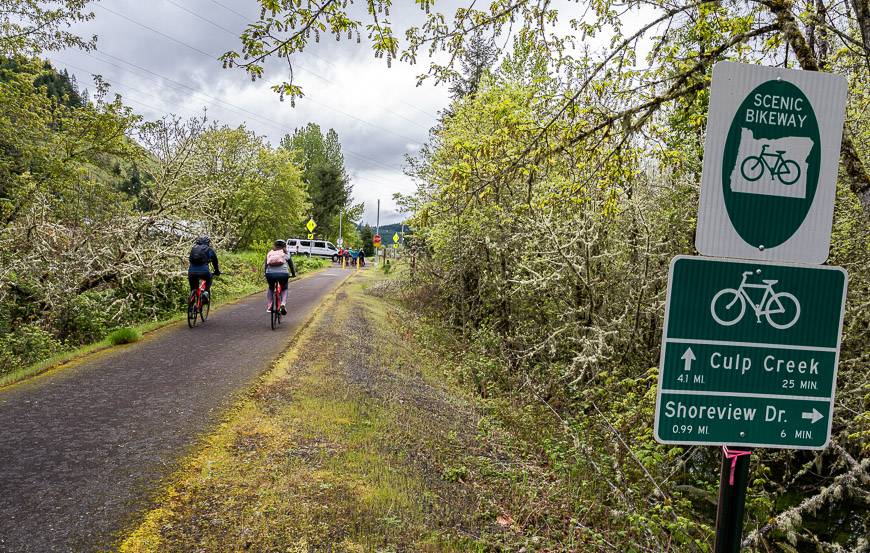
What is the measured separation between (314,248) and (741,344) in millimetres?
50211

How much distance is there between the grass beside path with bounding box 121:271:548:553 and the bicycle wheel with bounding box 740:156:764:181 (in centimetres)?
304

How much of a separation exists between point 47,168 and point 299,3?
16.2 m

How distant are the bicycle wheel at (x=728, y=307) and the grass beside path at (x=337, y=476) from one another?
108 inches

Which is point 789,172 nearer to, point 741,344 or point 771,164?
point 771,164

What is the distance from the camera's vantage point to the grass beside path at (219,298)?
6.53 meters

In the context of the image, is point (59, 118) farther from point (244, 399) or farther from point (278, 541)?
point (278, 541)

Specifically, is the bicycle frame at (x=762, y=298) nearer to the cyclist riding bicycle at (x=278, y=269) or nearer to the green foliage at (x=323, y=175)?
the cyclist riding bicycle at (x=278, y=269)

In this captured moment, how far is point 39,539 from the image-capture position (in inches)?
117

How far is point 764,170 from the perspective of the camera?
156 centimetres

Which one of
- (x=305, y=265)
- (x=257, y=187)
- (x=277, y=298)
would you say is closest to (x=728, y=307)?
(x=277, y=298)

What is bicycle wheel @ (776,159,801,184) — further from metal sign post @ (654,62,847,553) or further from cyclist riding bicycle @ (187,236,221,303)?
cyclist riding bicycle @ (187,236,221,303)

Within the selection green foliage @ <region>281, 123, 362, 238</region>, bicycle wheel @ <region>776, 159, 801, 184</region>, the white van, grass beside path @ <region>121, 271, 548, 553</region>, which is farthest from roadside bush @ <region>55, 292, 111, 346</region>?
green foliage @ <region>281, 123, 362, 238</region>

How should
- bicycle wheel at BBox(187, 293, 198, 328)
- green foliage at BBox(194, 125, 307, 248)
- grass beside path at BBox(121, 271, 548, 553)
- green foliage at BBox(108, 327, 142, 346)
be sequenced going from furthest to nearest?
1. green foliage at BBox(194, 125, 307, 248)
2. bicycle wheel at BBox(187, 293, 198, 328)
3. green foliage at BBox(108, 327, 142, 346)
4. grass beside path at BBox(121, 271, 548, 553)

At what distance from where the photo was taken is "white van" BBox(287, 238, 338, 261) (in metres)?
48.1
